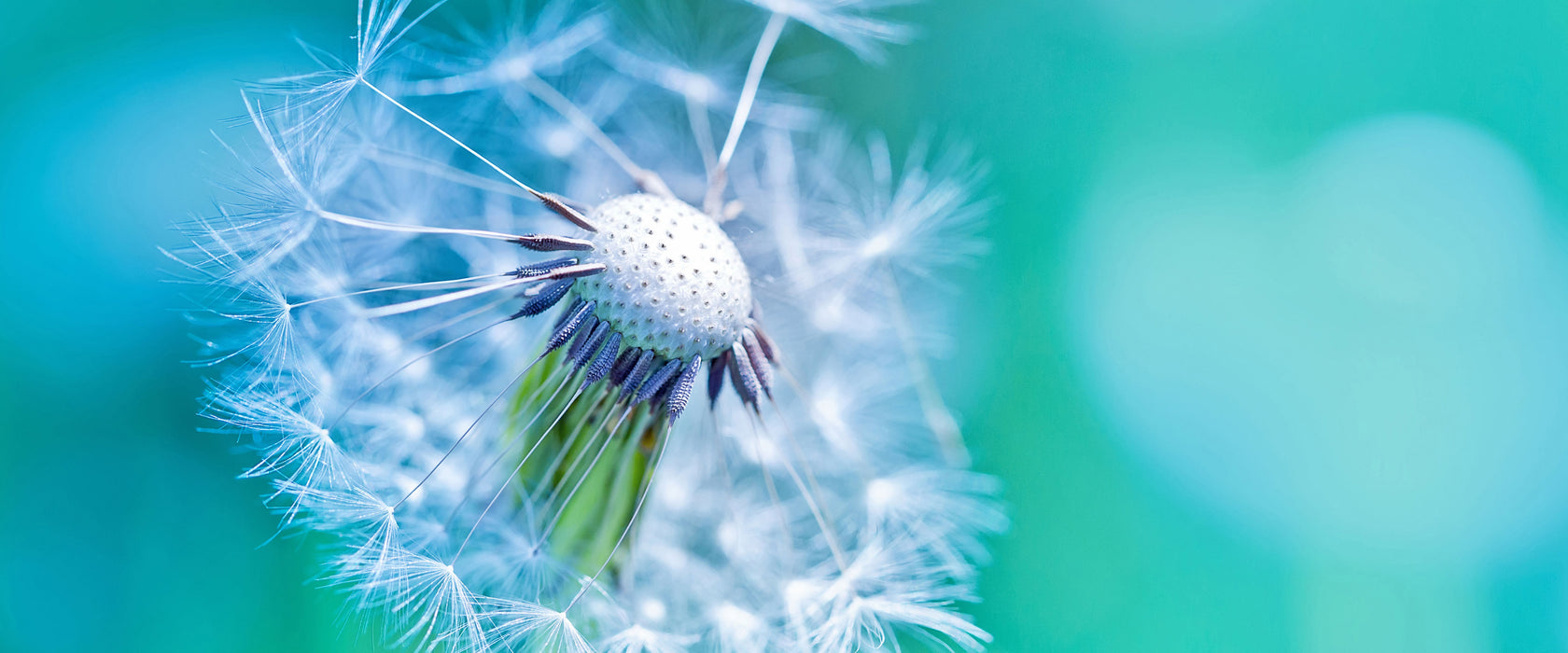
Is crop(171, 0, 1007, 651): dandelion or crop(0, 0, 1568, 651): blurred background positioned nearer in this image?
crop(171, 0, 1007, 651): dandelion

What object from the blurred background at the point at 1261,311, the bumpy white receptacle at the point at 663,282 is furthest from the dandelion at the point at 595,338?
the blurred background at the point at 1261,311

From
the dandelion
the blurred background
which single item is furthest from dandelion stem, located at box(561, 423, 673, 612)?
the blurred background

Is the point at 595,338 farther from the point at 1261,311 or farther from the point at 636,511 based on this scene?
the point at 1261,311

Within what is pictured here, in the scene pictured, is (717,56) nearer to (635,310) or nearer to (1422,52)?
(635,310)

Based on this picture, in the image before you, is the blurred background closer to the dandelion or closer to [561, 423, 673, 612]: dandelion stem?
Result: the dandelion

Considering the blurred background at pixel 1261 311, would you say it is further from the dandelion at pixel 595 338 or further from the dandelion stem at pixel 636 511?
the dandelion stem at pixel 636 511

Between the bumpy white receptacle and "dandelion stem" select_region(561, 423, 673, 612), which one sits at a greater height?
the bumpy white receptacle

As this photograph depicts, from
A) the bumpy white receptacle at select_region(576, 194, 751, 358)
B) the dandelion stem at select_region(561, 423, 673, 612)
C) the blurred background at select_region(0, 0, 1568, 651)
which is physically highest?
the blurred background at select_region(0, 0, 1568, 651)

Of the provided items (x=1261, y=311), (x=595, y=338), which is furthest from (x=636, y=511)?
(x=1261, y=311)
